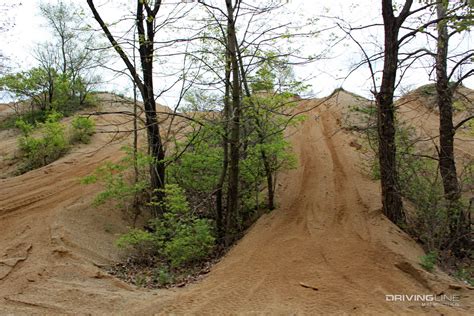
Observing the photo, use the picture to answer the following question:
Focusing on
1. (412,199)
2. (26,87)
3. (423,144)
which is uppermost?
(26,87)

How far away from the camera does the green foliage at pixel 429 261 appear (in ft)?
23.1

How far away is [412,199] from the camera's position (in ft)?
29.3

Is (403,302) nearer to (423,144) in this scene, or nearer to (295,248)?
(295,248)

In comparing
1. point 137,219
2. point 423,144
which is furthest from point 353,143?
point 137,219

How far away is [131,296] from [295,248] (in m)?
3.13

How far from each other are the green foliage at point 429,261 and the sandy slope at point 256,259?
18 cm

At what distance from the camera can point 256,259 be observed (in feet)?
26.2

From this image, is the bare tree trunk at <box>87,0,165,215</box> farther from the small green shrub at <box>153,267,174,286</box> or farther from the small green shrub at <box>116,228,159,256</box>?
the small green shrub at <box>153,267,174,286</box>

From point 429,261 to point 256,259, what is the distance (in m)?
2.95

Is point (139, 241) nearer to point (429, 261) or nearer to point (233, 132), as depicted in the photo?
point (233, 132)

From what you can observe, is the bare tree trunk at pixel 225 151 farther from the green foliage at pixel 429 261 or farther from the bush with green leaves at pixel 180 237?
the green foliage at pixel 429 261

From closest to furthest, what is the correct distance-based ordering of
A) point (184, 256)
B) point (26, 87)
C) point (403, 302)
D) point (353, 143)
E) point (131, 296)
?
point (403, 302) → point (131, 296) → point (184, 256) → point (353, 143) → point (26, 87)

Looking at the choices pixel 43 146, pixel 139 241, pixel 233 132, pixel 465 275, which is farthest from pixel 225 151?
pixel 43 146

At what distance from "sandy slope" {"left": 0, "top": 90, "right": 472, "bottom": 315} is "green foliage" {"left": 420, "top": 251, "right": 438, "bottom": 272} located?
18 cm
